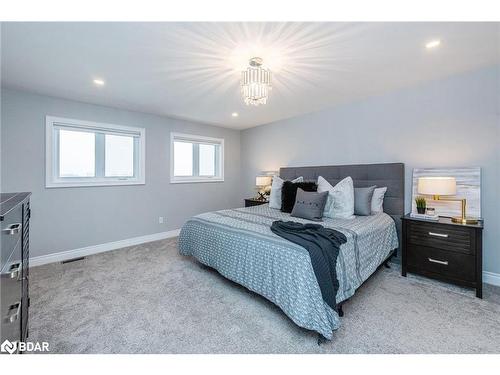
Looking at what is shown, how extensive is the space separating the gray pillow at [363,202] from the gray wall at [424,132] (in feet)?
1.80

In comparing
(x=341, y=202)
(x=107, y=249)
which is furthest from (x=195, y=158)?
(x=341, y=202)

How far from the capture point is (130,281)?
8.28ft

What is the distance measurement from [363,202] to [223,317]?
2151 mm

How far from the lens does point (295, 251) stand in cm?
171

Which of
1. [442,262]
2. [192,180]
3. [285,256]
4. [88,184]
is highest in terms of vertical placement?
[192,180]

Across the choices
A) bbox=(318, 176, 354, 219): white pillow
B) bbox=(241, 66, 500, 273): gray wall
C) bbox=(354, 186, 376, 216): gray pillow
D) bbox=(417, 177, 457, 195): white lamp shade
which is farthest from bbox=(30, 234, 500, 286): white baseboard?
bbox=(318, 176, 354, 219): white pillow

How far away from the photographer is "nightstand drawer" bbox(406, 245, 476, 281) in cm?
221

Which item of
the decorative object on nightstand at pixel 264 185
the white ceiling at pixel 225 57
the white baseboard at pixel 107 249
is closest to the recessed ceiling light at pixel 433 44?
the white ceiling at pixel 225 57

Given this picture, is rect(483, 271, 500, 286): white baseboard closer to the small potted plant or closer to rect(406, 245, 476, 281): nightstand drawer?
rect(406, 245, 476, 281): nightstand drawer

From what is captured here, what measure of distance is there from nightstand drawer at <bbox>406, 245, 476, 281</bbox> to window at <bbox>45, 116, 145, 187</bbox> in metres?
4.13

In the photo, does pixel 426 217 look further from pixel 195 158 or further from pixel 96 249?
pixel 96 249

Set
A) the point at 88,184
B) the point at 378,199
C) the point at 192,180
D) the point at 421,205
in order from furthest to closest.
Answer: the point at 192,180 → the point at 88,184 → the point at 378,199 → the point at 421,205
